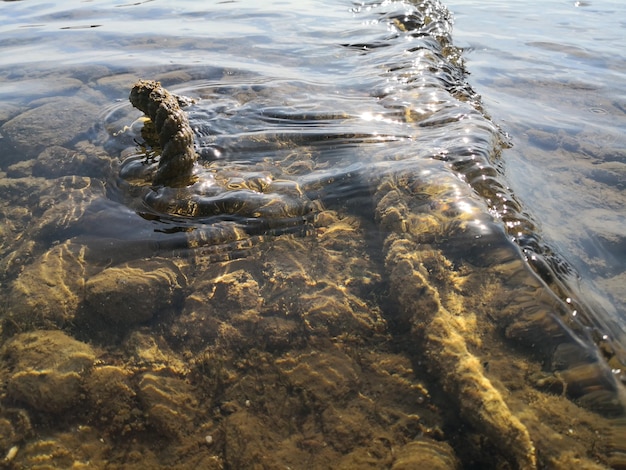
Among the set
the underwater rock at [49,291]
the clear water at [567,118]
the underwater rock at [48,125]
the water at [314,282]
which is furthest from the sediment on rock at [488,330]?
the underwater rock at [48,125]

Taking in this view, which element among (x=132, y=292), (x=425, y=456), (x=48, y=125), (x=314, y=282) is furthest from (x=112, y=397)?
(x=48, y=125)

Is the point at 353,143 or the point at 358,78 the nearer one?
the point at 353,143

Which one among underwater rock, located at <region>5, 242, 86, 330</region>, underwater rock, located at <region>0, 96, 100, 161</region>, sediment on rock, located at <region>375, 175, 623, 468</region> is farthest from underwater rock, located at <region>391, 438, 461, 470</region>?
underwater rock, located at <region>0, 96, 100, 161</region>

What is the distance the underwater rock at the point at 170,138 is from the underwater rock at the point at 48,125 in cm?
139

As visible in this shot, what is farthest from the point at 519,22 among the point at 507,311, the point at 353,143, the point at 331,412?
the point at 331,412

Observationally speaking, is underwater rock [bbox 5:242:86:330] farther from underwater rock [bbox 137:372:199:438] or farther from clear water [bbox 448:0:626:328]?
clear water [bbox 448:0:626:328]

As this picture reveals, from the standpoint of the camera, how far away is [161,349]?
264cm

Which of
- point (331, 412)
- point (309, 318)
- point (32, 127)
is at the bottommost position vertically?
point (331, 412)

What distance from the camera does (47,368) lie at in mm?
2459

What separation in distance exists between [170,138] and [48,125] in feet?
7.05

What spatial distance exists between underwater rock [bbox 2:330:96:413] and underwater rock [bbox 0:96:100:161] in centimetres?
255

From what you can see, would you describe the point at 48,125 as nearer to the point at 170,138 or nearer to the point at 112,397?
the point at 170,138

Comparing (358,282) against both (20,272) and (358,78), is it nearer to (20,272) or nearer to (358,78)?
(20,272)

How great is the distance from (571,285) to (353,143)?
7.90ft
